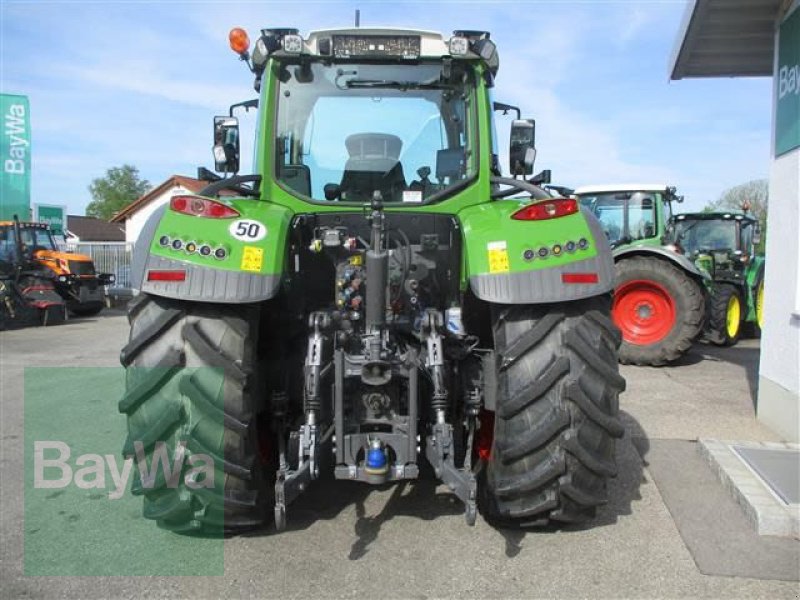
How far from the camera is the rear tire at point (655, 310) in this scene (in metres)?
8.41

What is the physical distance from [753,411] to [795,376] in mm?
1225

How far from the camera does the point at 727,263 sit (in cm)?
1162

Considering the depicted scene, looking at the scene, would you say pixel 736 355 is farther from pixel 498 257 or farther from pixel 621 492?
pixel 498 257

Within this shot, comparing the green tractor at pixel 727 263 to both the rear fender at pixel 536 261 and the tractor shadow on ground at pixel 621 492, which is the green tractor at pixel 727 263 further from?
the rear fender at pixel 536 261

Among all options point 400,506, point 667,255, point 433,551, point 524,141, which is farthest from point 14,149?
point 433,551

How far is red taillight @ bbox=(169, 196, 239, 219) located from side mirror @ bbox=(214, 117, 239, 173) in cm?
109

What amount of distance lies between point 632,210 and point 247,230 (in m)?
8.20

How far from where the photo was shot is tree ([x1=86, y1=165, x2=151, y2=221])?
72375 mm

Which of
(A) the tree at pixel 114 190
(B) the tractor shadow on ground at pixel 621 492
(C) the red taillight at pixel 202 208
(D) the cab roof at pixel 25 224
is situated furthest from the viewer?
(A) the tree at pixel 114 190

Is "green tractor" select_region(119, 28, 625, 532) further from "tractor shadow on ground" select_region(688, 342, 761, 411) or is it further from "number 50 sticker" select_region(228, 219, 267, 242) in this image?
"tractor shadow on ground" select_region(688, 342, 761, 411)

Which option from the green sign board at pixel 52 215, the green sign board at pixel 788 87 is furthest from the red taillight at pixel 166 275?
the green sign board at pixel 52 215

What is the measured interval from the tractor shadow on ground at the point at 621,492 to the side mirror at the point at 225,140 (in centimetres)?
268

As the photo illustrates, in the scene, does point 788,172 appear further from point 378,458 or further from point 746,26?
point 378,458

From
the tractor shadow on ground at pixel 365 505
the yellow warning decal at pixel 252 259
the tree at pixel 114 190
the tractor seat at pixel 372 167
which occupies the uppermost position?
the tree at pixel 114 190
